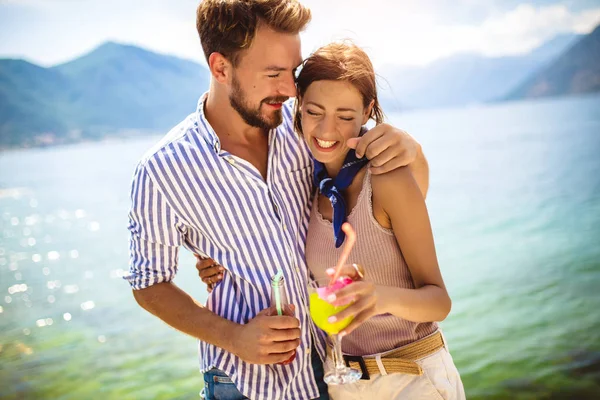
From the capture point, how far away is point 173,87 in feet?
251

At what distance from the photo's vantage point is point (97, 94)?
226ft

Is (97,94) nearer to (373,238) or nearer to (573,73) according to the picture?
(573,73)

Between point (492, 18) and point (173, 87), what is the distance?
3950 centimetres

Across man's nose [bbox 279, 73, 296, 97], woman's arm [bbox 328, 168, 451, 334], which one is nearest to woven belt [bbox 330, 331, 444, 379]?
woman's arm [bbox 328, 168, 451, 334]

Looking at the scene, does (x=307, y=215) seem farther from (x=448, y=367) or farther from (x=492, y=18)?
(x=492, y=18)

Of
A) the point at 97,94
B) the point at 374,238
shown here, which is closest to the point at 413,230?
the point at 374,238

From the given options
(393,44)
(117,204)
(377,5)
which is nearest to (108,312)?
(117,204)

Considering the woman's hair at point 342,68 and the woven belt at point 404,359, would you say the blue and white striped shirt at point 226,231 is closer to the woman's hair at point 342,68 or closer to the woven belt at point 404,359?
the woven belt at point 404,359

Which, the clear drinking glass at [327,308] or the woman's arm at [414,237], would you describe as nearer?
the clear drinking glass at [327,308]

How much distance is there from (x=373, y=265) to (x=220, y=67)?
110 cm

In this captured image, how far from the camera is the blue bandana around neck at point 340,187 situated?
2.16 meters

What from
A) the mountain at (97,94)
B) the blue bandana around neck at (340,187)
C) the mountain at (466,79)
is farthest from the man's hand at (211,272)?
the mountain at (466,79)

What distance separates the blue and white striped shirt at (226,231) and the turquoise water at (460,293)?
375 cm

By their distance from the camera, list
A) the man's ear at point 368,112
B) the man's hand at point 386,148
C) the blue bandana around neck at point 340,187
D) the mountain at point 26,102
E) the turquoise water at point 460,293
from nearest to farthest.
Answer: the man's hand at point 386,148, the blue bandana around neck at point 340,187, the man's ear at point 368,112, the turquoise water at point 460,293, the mountain at point 26,102
